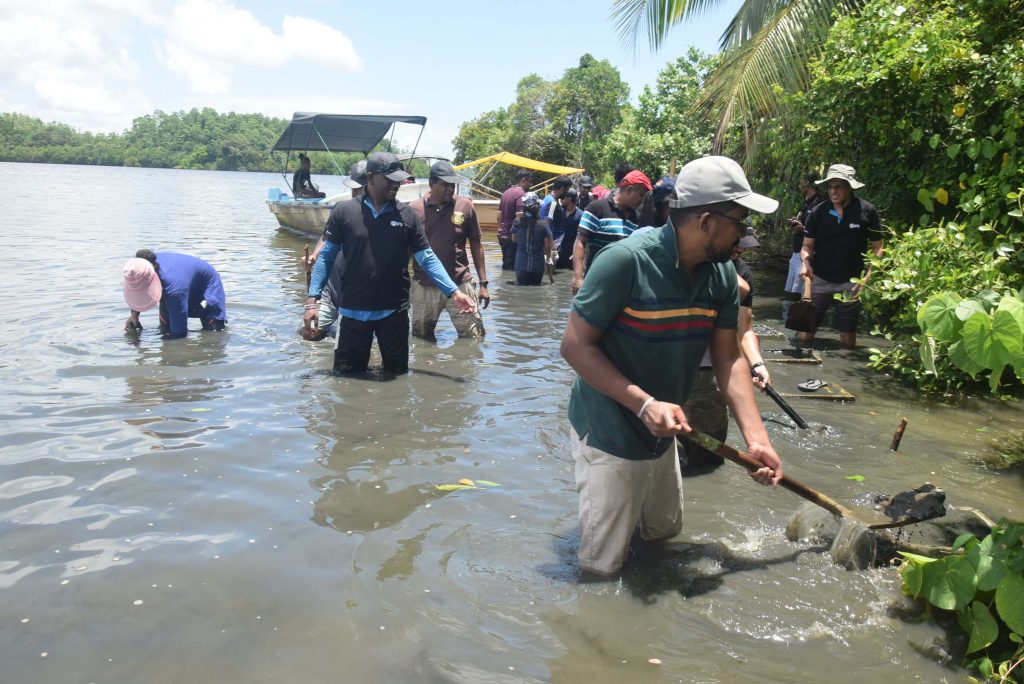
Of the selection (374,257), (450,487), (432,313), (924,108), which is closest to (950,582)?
(450,487)

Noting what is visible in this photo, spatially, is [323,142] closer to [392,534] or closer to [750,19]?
[750,19]

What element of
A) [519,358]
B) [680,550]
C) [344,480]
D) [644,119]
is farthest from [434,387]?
[644,119]

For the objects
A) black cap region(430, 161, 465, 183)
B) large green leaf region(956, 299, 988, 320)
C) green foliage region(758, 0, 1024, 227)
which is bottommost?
large green leaf region(956, 299, 988, 320)

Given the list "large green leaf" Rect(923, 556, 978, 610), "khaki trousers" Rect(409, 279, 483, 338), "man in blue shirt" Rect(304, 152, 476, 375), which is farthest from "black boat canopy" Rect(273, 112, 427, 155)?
"large green leaf" Rect(923, 556, 978, 610)

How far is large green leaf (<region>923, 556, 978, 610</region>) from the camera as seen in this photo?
3324 mm

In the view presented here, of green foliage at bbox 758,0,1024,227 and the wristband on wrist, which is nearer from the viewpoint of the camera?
the wristband on wrist

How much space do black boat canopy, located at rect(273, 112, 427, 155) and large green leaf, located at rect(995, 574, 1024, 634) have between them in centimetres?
2126

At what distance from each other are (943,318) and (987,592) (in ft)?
4.22

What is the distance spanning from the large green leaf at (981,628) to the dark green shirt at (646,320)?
1.39m

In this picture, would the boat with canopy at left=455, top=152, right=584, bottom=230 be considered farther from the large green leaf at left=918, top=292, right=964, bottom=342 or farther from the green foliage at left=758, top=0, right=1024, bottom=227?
the large green leaf at left=918, top=292, right=964, bottom=342

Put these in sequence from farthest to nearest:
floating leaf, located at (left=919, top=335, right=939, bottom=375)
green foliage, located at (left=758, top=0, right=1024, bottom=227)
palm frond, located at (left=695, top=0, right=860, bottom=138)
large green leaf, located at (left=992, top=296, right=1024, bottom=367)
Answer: palm frond, located at (left=695, top=0, right=860, bottom=138)
green foliage, located at (left=758, top=0, right=1024, bottom=227)
floating leaf, located at (left=919, top=335, right=939, bottom=375)
large green leaf, located at (left=992, top=296, right=1024, bottom=367)

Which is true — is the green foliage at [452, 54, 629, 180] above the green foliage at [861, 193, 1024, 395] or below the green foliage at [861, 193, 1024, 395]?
above

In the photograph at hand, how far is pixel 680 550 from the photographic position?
4207 millimetres

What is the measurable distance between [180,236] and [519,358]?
20.1m
